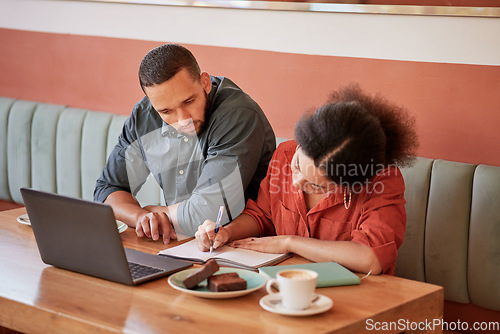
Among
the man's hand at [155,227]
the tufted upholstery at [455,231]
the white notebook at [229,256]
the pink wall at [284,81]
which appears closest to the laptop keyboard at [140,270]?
the white notebook at [229,256]

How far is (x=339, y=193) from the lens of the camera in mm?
1767

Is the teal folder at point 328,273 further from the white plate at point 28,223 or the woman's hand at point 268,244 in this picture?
the white plate at point 28,223

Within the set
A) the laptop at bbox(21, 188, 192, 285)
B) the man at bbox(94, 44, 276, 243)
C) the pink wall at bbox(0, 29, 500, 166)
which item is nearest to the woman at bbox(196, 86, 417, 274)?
the man at bbox(94, 44, 276, 243)

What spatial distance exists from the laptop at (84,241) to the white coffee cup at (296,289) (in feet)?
1.16

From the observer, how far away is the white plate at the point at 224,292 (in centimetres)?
134

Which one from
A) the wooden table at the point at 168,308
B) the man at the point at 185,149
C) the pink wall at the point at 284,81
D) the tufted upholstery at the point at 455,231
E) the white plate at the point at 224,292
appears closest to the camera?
the wooden table at the point at 168,308

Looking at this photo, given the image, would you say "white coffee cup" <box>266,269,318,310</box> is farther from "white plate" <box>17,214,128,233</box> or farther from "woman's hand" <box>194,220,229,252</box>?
"white plate" <box>17,214,128,233</box>

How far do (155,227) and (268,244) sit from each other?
0.34m

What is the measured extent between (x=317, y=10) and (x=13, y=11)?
1834mm

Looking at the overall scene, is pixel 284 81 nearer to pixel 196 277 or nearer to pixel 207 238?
pixel 207 238

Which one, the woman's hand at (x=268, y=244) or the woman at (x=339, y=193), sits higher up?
the woman at (x=339, y=193)

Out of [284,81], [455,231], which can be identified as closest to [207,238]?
[455,231]

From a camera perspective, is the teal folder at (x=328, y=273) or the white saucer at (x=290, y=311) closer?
the white saucer at (x=290, y=311)

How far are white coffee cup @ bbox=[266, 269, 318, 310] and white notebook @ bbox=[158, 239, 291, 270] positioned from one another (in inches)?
11.1
